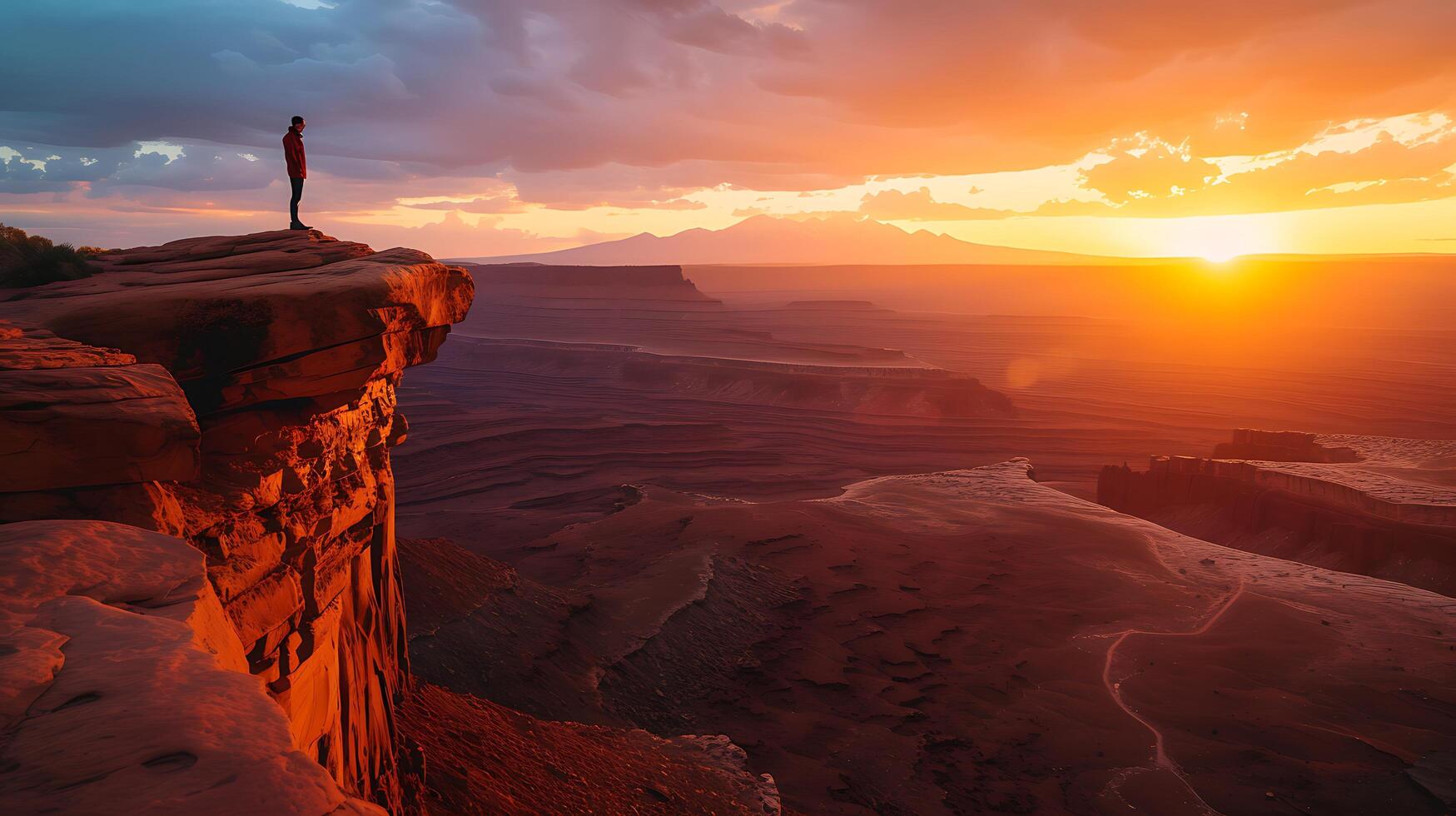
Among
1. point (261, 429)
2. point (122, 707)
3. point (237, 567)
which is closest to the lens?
point (122, 707)

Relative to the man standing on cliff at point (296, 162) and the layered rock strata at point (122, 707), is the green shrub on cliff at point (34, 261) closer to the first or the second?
the man standing on cliff at point (296, 162)

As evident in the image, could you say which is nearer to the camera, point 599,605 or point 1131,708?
point 1131,708

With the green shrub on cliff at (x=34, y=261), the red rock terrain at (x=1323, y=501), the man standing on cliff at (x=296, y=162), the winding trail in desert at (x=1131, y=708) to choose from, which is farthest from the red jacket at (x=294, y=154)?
the red rock terrain at (x=1323, y=501)

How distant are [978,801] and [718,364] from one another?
44399mm

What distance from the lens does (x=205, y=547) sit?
538 centimetres

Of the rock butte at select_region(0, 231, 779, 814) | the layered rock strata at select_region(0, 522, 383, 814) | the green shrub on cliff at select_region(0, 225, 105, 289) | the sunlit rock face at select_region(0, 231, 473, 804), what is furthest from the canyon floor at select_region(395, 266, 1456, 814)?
the layered rock strata at select_region(0, 522, 383, 814)

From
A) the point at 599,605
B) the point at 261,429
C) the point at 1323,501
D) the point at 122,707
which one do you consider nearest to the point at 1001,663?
the point at 599,605

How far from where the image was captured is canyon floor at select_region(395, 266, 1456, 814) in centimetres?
1170

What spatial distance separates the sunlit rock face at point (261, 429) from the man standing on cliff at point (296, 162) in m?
1.43

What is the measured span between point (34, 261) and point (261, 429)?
144 inches

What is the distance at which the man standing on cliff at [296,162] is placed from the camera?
9.53 meters

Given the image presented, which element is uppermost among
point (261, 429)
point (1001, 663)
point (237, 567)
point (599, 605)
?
point (261, 429)

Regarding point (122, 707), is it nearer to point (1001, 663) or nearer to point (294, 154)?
point (294, 154)

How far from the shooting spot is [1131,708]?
13312 millimetres
